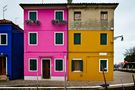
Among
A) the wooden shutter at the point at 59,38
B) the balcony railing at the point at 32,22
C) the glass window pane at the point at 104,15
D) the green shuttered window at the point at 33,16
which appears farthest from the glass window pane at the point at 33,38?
the glass window pane at the point at 104,15

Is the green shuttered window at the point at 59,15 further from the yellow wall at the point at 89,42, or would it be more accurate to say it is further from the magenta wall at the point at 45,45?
the yellow wall at the point at 89,42

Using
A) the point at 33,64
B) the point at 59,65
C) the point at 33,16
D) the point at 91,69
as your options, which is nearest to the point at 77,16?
the point at 33,16

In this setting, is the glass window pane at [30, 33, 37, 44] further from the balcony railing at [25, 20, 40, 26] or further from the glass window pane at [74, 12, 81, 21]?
the glass window pane at [74, 12, 81, 21]

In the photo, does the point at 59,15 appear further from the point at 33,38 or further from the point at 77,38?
the point at 33,38

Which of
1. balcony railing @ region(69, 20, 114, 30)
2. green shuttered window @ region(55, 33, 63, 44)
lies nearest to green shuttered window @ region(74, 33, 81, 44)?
balcony railing @ region(69, 20, 114, 30)

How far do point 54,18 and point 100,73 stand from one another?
8045 mm

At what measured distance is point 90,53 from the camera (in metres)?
36.7

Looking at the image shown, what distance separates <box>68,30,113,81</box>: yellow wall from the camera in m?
36.4

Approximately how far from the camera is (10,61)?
3656 centimetres

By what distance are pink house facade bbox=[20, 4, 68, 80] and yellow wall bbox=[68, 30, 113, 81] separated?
3.36 feet

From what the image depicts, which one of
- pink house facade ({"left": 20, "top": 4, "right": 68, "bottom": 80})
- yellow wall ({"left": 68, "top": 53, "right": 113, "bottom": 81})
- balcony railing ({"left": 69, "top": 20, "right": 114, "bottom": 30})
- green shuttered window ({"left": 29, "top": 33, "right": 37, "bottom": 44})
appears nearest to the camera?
yellow wall ({"left": 68, "top": 53, "right": 113, "bottom": 81})

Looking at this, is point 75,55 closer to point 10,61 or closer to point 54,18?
point 54,18

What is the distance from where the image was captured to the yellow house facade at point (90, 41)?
3647 cm

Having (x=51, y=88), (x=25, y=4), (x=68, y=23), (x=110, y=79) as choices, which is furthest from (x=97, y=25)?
(x=51, y=88)
